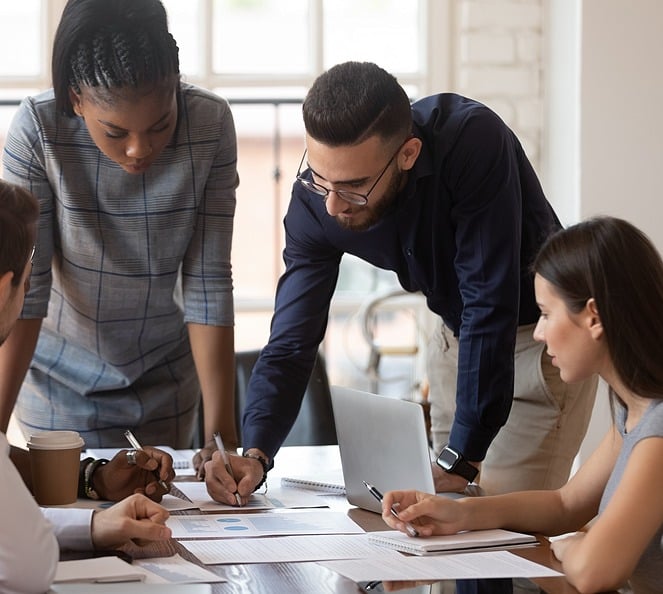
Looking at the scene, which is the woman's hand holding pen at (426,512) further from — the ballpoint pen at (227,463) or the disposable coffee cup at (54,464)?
the disposable coffee cup at (54,464)

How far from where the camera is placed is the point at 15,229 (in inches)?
49.8

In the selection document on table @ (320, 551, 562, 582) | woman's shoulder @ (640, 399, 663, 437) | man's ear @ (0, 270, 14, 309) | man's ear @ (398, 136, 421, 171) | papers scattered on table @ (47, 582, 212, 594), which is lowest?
document on table @ (320, 551, 562, 582)

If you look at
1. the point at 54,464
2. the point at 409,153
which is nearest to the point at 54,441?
the point at 54,464

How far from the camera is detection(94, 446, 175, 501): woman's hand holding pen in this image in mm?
1646

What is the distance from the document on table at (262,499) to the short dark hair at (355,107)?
56cm

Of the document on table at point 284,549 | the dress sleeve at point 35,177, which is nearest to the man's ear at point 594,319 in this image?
the document on table at point 284,549

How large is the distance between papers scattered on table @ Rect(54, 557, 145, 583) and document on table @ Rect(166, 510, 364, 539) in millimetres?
176

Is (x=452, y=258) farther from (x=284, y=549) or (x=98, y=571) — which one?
(x=98, y=571)

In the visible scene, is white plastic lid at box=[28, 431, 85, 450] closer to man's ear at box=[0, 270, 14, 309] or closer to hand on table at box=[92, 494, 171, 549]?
hand on table at box=[92, 494, 171, 549]

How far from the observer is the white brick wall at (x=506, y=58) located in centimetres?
346

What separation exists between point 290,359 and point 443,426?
439mm

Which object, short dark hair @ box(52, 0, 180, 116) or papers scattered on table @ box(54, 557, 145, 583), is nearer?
papers scattered on table @ box(54, 557, 145, 583)

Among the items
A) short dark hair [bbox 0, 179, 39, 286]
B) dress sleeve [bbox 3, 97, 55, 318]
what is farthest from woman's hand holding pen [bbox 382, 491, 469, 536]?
dress sleeve [bbox 3, 97, 55, 318]

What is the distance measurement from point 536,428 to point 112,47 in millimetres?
995
